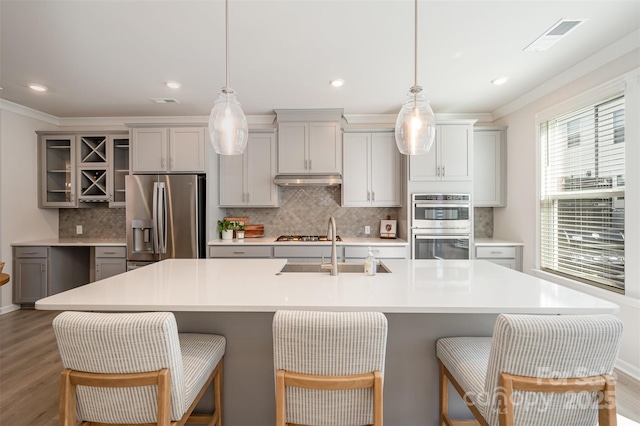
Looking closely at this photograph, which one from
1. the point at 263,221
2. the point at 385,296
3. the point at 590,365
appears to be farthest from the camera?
the point at 263,221

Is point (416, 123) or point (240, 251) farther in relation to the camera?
point (240, 251)

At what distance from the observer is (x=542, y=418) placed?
1127 mm

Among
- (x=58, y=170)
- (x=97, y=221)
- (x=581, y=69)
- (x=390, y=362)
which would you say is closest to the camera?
(x=390, y=362)

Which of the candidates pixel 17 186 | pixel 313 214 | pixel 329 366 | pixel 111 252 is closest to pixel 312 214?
pixel 313 214

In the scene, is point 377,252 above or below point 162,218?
below

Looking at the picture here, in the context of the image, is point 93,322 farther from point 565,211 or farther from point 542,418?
point 565,211

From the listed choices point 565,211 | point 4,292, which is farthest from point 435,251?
point 4,292

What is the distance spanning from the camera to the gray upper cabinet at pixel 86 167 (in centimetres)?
420

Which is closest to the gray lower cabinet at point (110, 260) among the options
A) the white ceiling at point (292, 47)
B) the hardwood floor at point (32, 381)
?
the hardwood floor at point (32, 381)

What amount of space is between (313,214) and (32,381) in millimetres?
3151

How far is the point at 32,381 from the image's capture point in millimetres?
2344

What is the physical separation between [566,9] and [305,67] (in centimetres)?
190

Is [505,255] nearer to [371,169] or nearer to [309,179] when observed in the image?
[371,169]

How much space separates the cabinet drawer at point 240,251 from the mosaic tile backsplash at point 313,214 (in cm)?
66
